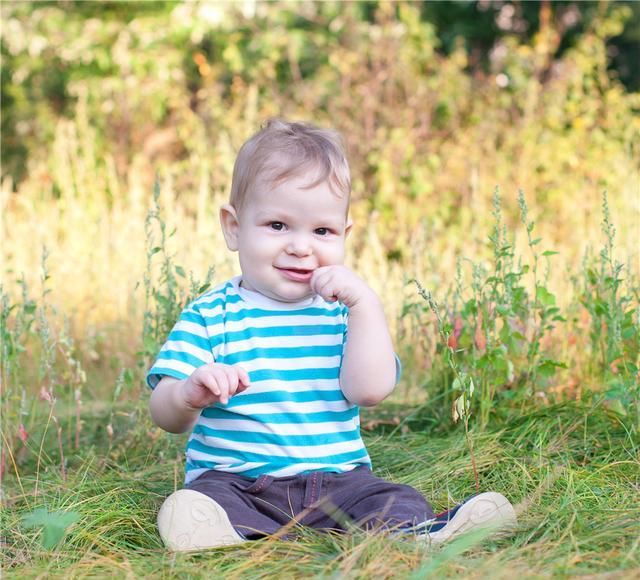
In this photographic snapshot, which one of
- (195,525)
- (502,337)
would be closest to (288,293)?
(195,525)

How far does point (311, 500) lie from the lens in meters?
2.23

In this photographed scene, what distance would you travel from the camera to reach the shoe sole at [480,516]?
2.08m

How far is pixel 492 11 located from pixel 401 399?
8.01 meters

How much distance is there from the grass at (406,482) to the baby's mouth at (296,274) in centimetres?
66

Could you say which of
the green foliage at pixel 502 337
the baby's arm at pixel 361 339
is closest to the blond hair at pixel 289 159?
the baby's arm at pixel 361 339

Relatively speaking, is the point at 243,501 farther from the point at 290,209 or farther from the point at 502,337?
the point at 502,337

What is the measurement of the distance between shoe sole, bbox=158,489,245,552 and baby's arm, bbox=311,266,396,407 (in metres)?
0.47

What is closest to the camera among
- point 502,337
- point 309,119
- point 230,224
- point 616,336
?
point 230,224

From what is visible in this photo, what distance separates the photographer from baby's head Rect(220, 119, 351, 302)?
7.51 feet

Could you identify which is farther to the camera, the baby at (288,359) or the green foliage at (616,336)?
the green foliage at (616,336)

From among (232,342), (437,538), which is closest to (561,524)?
(437,538)

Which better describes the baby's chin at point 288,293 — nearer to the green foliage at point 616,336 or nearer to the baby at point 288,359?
the baby at point 288,359

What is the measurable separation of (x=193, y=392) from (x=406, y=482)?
795 mm

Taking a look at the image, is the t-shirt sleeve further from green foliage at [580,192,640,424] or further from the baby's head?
green foliage at [580,192,640,424]
